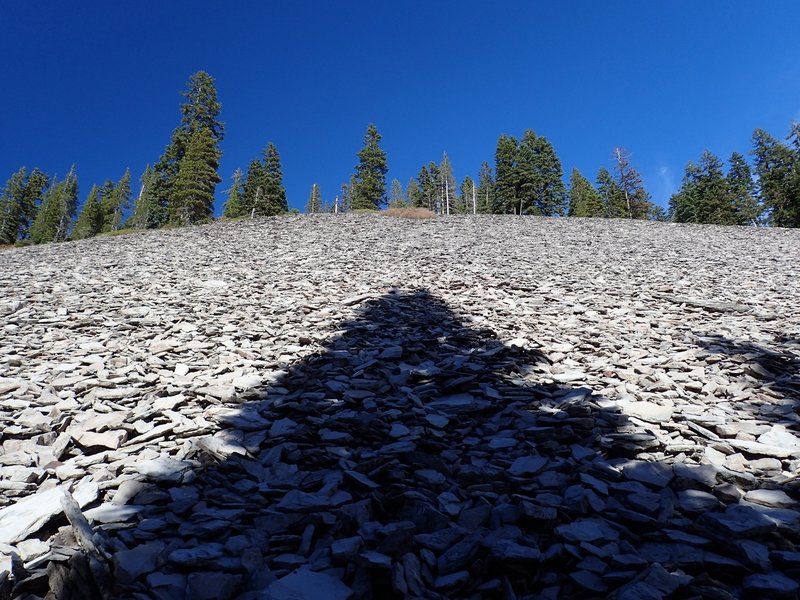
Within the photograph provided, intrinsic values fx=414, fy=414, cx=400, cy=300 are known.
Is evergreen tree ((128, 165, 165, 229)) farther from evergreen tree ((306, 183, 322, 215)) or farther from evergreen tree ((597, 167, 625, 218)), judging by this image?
evergreen tree ((597, 167, 625, 218))

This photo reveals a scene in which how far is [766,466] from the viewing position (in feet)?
11.6

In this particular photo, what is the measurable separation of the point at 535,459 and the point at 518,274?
390 inches

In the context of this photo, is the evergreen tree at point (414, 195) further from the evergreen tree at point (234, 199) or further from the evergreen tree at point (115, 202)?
the evergreen tree at point (115, 202)

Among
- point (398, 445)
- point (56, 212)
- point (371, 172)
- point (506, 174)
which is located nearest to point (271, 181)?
point (371, 172)

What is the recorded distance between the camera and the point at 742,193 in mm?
46906

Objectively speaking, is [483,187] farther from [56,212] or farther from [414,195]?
[56,212]

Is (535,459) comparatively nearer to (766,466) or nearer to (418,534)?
(418,534)

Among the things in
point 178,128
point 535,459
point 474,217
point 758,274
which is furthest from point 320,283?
point 178,128

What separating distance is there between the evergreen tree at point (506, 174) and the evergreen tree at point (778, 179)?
2559cm

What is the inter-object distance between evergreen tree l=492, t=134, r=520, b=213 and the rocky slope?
44.8 metres

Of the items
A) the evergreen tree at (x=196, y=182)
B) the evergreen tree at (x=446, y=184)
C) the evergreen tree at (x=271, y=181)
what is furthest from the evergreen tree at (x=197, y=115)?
the evergreen tree at (x=446, y=184)

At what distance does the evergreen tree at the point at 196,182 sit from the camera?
121ft

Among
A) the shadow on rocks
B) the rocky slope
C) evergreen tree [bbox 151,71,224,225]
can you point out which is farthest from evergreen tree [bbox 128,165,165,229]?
the shadow on rocks

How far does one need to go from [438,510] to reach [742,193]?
5998 centimetres
